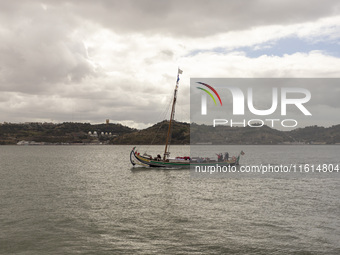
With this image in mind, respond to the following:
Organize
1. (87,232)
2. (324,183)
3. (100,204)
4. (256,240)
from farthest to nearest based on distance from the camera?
1. (324,183)
2. (100,204)
3. (87,232)
4. (256,240)

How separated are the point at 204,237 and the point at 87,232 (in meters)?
8.26

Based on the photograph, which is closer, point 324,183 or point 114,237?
point 114,237

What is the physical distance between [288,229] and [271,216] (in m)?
4.00

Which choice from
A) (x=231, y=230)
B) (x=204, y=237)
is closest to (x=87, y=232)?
(x=204, y=237)

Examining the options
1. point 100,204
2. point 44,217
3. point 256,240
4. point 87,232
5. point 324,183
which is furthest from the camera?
point 324,183

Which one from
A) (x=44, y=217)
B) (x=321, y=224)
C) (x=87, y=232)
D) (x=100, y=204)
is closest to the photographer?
(x=87, y=232)

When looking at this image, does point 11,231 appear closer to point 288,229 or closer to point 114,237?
point 114,237

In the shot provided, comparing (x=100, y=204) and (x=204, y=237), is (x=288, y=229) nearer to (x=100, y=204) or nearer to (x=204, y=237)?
(x=204, y=237)

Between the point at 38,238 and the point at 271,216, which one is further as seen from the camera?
the point at 271,216

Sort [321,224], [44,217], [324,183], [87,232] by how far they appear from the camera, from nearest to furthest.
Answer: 1. [87,232]
2. [321,224]
3. [44,217]
4. [324,183]

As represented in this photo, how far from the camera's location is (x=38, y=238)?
21.5m

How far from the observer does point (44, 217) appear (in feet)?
89.1

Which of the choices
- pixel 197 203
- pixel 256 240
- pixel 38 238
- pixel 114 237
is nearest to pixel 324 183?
pixel 197 203

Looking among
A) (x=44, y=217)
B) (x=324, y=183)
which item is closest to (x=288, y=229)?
(x=44, y=217)
